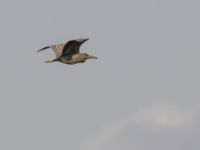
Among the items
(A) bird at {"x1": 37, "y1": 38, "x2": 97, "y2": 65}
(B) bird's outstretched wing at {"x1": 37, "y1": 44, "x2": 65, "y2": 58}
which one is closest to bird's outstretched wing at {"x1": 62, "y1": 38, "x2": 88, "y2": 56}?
(A) bird at {"x1": 37, "y1": 38, "x2": 97, "y2": 65}

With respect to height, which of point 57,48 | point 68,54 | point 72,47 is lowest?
point 72,47

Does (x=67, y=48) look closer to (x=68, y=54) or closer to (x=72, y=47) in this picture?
(x=72, y=47)

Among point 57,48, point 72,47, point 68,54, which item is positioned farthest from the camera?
point 57,48

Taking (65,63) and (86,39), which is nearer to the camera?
(86,39)

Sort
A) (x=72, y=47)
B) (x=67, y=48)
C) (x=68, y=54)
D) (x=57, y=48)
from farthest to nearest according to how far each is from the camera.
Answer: (x=57, y=48) → (x=68, y=54) → (x=67, y=48) → (x=72, y=47)

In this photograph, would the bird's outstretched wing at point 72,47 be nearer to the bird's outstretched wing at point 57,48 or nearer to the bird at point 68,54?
the bird at point 68,54

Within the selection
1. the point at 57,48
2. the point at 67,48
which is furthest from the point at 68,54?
the point at 67,48

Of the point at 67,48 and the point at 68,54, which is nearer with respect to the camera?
the point at 67,48

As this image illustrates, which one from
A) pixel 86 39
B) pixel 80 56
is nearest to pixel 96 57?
A: pixel 80 56

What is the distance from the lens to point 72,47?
65375 millimetres

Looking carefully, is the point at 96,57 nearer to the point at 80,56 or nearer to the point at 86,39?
the point at 80,56

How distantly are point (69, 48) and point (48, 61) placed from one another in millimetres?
2673

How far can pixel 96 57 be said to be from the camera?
68562 mm

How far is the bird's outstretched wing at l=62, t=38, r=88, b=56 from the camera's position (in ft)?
209
